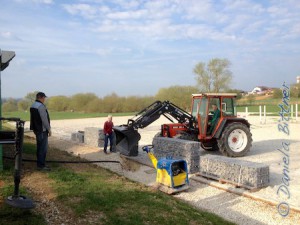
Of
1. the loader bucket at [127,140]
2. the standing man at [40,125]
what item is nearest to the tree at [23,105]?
the loader bucket at [127,140]

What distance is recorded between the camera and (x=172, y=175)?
24.1 ft

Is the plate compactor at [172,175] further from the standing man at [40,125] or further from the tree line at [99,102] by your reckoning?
the tree line at [99,102]

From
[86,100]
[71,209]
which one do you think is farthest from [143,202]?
[86,100]

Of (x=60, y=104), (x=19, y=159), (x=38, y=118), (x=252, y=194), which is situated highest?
(x=60, y=104)

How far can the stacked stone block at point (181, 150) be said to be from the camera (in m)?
9.21

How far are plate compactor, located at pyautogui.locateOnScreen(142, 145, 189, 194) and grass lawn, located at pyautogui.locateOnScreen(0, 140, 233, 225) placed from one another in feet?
1.19

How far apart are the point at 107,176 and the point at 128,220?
10.7 feet

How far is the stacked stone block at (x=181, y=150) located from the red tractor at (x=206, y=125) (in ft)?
3.91

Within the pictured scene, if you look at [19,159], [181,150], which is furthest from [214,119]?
[19,159]

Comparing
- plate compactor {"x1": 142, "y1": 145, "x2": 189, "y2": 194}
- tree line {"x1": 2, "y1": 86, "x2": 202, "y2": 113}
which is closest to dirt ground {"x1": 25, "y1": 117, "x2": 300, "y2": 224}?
plate compactor {"x1": 142, "y1": 145, "x2": 189, "y2": 194}

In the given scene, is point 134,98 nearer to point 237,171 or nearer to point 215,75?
point 215,75

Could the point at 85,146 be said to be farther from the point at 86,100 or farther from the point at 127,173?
the point at 86,100

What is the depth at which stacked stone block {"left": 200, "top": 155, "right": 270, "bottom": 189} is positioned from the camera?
7.43 m

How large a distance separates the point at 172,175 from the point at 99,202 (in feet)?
6.69
